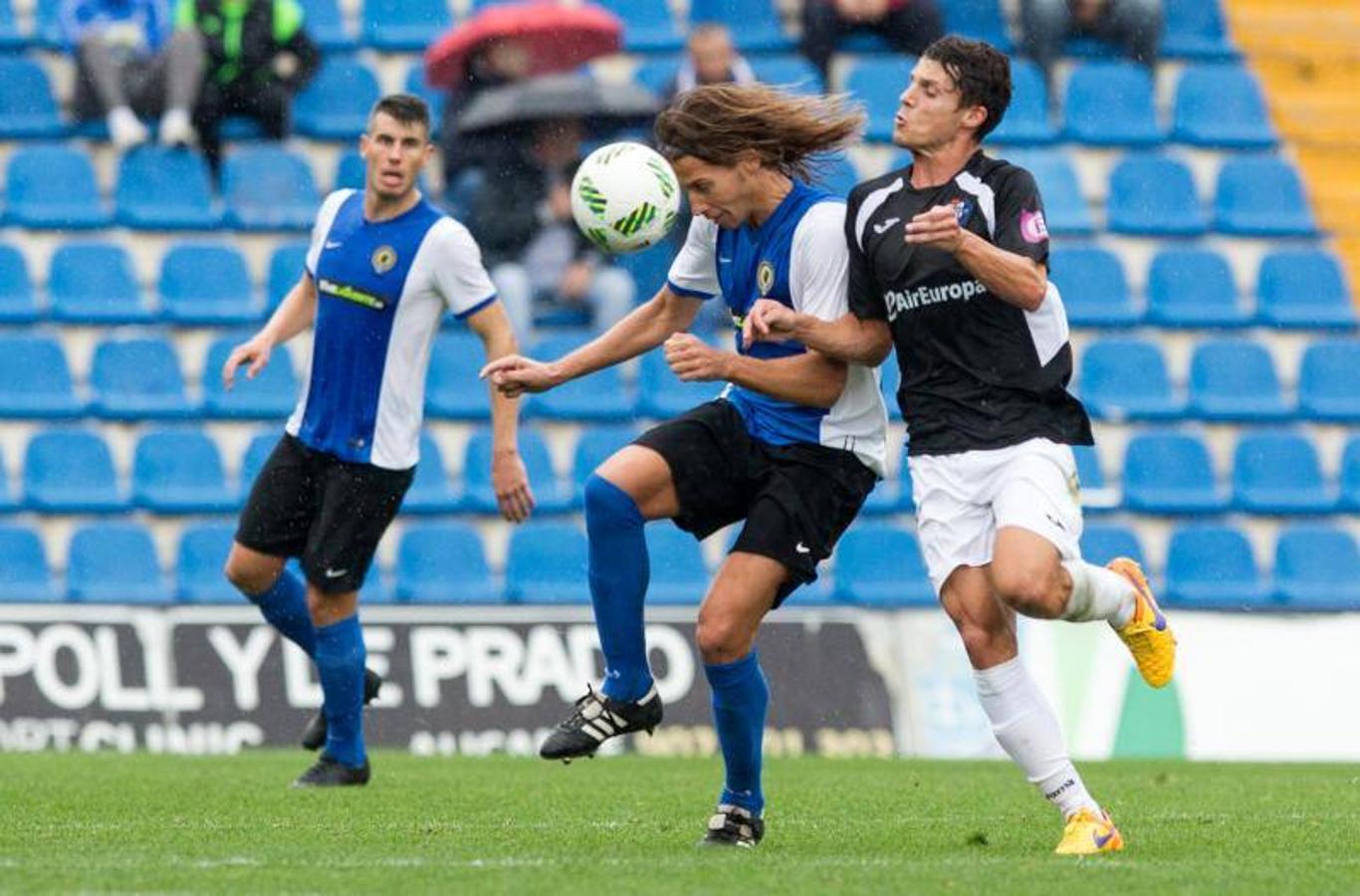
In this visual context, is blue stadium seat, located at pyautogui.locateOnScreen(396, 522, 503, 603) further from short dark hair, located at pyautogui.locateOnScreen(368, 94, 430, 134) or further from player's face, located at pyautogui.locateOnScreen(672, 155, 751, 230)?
player's face, located at pyautogui.locateOnScreen(672, 155, 751, 230)

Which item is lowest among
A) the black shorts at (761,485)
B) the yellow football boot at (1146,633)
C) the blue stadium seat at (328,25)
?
the yellow football boot at (1146,633)

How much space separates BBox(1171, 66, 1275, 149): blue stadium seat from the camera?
17.0m

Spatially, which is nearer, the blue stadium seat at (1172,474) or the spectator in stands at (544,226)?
the spectator in stands at (544,226)

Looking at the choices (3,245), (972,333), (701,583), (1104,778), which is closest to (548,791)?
(1104,778)

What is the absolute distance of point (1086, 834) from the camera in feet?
Answer: 23.2

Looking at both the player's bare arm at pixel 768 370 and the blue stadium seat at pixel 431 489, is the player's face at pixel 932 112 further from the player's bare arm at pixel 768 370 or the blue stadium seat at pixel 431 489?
the blue stadium seat at pixel 431 489

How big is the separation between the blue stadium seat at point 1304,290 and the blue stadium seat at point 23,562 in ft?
25.2

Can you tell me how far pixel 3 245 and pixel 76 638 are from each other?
3.39 m

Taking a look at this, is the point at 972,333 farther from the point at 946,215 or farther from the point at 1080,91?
the point at 1080,91

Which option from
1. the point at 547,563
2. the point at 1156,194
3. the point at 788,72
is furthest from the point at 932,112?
the point at 1156,194

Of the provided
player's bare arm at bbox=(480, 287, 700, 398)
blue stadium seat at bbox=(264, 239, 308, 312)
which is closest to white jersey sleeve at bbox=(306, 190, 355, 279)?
player's bare arm at bbox=(480, 287, 700, 398)

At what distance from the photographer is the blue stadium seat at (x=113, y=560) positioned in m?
13.8

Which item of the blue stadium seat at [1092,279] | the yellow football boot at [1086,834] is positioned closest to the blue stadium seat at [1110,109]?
the blue stadium seat at [1092,279]

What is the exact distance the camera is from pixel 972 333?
7.16m
